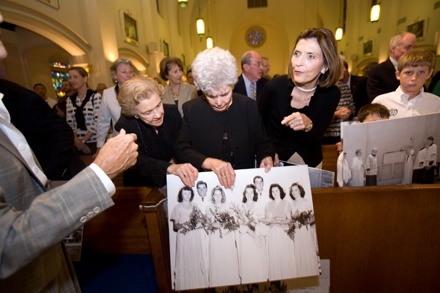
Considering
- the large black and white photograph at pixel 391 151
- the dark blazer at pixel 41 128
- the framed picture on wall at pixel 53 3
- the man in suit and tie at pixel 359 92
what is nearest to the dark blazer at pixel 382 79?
the man in suit and tie at pixel 359 92

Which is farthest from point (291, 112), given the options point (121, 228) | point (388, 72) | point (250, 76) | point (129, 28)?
point (129, 28)

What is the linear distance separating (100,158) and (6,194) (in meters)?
0.28

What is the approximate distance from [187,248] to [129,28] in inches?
360

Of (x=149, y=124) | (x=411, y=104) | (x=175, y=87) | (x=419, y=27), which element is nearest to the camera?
(x=149, y=124)

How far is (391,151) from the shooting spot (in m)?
1.42

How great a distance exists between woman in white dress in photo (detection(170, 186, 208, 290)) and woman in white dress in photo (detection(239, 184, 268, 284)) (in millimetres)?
187

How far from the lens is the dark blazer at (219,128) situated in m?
1.42

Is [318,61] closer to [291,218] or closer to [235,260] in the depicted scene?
[291,218]

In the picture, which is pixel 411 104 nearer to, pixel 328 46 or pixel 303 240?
pixel 328 46

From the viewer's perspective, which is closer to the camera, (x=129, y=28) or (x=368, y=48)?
(x=129, y=28)

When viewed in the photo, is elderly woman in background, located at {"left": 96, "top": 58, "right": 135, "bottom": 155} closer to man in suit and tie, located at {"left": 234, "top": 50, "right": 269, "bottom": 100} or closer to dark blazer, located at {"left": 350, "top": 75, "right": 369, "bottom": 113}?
man in suit and tie, located at {"left": 234, "top": 50, "right": 269, "bottom": 100}

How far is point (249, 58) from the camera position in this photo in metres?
3.63

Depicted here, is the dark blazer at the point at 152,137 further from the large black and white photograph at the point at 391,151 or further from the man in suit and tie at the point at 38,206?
the large black and white photograph at the point at 391,151

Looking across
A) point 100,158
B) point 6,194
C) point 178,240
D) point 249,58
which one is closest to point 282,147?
point 178,240
